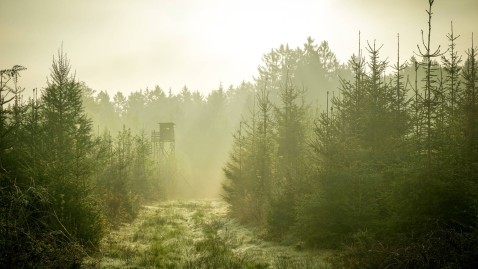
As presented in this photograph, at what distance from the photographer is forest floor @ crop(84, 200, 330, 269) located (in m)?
10.9

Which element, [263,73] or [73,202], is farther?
[263,73]

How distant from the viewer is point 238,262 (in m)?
11.1

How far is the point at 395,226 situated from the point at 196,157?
229 ft

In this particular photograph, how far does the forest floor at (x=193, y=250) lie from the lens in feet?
35.7

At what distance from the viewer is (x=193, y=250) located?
13.1m

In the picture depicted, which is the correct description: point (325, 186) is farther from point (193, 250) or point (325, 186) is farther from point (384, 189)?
point (193, 250)

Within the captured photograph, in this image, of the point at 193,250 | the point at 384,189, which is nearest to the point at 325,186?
the point at 384,189

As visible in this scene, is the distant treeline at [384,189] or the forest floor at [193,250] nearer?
the distant treeline at [384,189]

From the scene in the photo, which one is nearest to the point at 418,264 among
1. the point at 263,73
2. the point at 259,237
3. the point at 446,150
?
the point at 446,150

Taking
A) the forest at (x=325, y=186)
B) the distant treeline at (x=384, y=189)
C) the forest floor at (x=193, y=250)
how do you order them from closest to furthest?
the forest at (x=325, y=186), the distant treeline at (x=384, y=189), the forest floor at (x=193, y=250)

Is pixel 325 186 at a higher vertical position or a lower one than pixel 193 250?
higher

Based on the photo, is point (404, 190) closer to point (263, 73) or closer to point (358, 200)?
point (358, 200)

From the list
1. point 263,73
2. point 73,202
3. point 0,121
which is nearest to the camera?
point 73,202

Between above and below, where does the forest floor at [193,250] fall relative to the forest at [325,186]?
below
